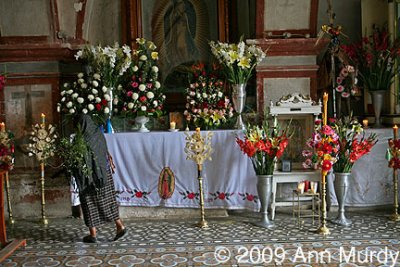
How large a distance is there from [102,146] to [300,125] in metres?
Answer: 3.05

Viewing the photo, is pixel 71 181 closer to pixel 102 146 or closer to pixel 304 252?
pixel 102 146

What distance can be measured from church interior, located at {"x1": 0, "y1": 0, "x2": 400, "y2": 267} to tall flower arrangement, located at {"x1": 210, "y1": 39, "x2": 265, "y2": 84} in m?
0.02

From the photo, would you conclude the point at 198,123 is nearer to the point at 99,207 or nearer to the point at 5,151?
the point at 99,207

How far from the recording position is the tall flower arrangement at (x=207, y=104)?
7.21 m

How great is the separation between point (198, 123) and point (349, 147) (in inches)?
86.3

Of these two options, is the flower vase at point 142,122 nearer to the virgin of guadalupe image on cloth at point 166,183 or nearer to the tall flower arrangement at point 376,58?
the virgin of guadalupe image on cloth at point 166,183

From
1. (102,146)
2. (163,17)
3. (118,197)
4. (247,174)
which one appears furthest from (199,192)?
(163,17)

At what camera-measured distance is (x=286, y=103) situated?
707 centimetres

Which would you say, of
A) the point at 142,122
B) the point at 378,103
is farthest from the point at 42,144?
the point at 378,103

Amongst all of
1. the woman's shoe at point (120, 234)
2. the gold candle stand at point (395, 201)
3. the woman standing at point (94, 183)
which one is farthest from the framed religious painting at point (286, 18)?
the woman's shoe at point (120, 234)

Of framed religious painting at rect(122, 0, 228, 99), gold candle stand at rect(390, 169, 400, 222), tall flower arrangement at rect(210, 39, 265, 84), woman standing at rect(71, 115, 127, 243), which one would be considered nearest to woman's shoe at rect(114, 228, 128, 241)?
woman standing at rect(71, 115, 127, 243)

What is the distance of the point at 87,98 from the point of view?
7172mm

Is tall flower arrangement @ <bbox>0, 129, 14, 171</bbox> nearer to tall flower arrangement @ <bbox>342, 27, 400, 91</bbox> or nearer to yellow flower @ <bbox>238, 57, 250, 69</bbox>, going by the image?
yellow flower @ <bbox>238, 57, 250, 69</bbox>

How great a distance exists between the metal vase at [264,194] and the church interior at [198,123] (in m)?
0.03
